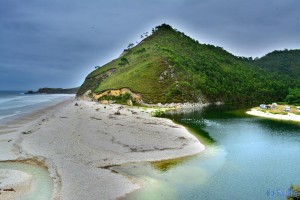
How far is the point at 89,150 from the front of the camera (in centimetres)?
4531

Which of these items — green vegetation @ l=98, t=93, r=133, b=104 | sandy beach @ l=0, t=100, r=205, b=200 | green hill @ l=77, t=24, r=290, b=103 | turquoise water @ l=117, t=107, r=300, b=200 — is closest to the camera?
turquoise water @ l=117, t=107, r=300, b=200

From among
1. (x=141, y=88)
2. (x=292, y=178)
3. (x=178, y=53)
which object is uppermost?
(x=178, y=53)

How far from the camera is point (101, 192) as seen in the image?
2959cm

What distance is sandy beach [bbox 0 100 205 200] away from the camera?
3106 centimetres

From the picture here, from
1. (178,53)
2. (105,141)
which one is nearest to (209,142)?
(105,141)

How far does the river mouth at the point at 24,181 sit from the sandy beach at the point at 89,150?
0.11 m

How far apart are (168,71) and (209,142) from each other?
332 ft

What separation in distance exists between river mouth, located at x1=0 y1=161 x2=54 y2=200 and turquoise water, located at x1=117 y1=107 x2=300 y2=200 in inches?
360

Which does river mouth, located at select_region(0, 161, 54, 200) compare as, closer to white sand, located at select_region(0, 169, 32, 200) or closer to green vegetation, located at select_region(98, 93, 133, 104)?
white sand, located at select_region(0, 169, 32, 200)

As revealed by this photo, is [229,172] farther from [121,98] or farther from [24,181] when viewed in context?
[121,98]

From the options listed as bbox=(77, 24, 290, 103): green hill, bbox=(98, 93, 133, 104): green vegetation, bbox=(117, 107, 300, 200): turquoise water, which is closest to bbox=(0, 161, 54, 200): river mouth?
bbox=(117, 107, 300, 200): turquoise water

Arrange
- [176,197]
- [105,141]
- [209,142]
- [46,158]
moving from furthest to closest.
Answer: [209,142]
[105,141]
[46,158]
[176,197]

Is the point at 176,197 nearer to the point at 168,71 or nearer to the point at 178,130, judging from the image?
the point at 178,130

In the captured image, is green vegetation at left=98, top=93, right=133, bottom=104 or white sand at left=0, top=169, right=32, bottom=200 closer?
Answer: white sand at left=0, top=169, right=32, bottom=200
